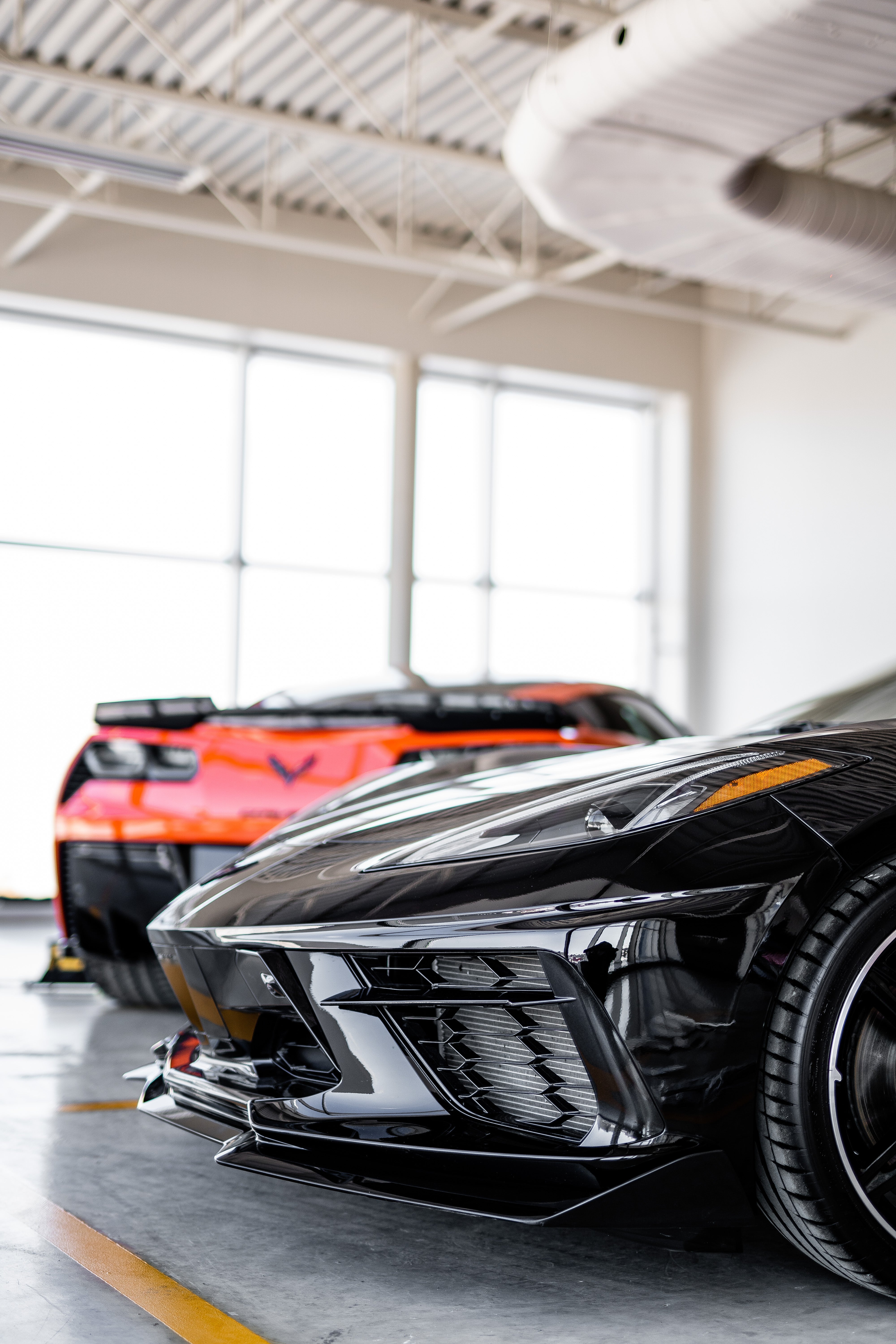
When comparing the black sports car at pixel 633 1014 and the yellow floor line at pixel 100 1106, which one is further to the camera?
the yellow floor line at pixel 100 1106

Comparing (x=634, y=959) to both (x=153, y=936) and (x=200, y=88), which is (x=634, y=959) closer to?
(x=153, y=936)

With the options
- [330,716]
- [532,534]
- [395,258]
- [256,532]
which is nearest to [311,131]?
[395,258]

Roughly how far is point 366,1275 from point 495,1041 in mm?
395

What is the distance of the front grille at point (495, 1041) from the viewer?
1.78m

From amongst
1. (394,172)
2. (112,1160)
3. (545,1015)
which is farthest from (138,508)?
(545,1015)

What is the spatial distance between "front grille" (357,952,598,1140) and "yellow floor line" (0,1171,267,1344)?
409 mm

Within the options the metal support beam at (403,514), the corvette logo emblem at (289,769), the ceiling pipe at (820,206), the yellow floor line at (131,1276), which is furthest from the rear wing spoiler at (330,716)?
the metal support beam at (403,514)

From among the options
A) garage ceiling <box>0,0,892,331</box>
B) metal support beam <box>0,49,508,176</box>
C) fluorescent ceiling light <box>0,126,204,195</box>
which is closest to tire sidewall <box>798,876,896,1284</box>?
garage ceiling <box>0,0,892,331</box>

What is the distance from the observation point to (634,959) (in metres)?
1.72

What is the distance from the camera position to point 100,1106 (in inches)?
118

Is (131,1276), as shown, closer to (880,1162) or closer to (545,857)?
(545,857)

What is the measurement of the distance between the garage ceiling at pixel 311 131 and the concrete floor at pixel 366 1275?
23.6ft

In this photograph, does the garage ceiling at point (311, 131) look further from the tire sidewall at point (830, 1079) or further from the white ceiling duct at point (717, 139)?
the tire sidewall at point (830, 1079)

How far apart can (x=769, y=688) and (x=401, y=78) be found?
6.72 meters
